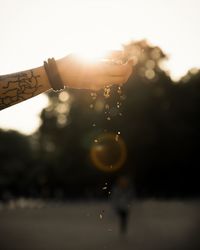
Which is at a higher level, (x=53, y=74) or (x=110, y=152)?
(x=110, y=152)

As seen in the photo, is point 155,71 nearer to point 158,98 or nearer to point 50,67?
point 158,98

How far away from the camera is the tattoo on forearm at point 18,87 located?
269cm

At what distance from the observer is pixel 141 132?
5919cm

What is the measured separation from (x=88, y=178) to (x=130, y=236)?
52059 mm

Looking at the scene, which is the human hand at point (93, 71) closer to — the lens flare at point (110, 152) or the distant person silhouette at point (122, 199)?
the distant person silhouette at point (122, 199)

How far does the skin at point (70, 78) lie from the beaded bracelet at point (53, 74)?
0.06 feet

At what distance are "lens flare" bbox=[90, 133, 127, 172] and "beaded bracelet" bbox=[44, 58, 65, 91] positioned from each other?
5640cm

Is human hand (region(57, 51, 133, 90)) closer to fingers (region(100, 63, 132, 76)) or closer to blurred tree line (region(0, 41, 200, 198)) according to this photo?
fingers (region(100, 63, 132, 76))

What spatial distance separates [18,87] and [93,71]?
0.46 m

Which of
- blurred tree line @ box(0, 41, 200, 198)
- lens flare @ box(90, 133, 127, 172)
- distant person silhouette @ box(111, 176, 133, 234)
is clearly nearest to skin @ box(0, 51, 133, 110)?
distant person silhouette @ box(111, 176, 133, 234)

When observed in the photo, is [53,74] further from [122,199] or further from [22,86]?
[122,199]

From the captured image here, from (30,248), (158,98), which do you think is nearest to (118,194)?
(30,248)

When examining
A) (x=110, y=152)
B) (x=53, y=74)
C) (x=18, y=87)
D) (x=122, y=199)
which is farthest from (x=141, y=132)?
(x=53, y=74)

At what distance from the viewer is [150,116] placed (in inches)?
2349
